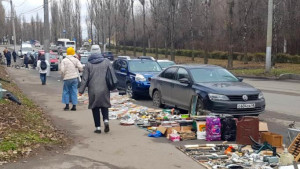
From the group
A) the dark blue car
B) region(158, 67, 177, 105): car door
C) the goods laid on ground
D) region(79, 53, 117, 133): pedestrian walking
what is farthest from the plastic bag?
the dark blue car

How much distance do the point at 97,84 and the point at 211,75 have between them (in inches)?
158

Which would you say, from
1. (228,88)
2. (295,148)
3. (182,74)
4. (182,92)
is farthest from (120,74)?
(295,148)

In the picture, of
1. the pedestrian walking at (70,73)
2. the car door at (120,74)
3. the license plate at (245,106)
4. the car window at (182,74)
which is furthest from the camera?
the car door at (120,74)

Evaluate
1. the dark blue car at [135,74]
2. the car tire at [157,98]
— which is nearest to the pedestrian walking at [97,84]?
the car tire at [157,98]

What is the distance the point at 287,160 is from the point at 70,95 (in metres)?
7.68

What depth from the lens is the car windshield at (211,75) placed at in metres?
10.9

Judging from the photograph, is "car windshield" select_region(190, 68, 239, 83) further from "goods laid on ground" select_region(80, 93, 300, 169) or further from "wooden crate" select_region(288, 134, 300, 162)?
"wooden crate" select_region(288, 134, 300, 162)

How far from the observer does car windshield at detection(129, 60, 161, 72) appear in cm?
1620

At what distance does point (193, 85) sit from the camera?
420 inches

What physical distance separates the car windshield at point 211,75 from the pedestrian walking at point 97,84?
10.6ft

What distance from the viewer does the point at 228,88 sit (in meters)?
9.91

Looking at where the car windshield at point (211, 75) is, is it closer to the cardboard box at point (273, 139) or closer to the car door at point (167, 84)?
the car door at point (167, 84)

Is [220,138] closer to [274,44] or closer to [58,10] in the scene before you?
[274,44]

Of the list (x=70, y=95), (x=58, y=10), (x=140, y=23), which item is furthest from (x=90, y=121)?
(x=58, y=10)
